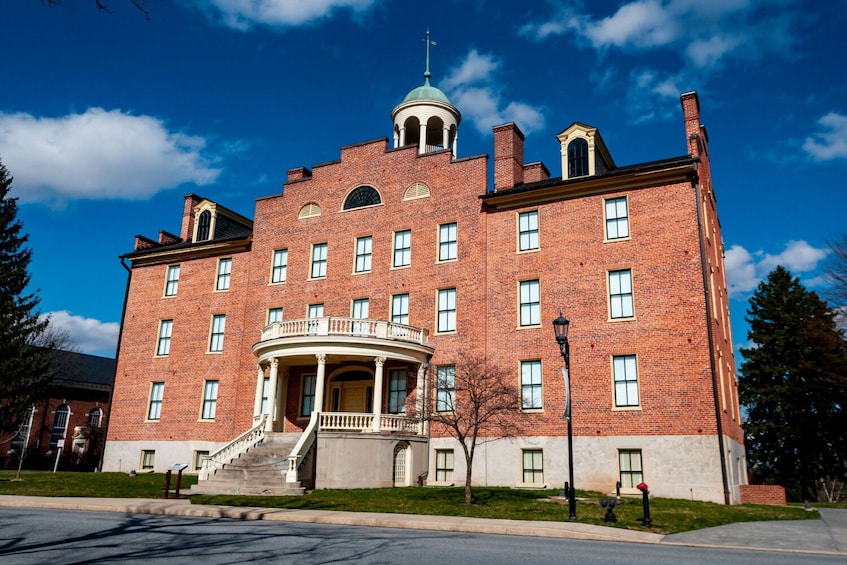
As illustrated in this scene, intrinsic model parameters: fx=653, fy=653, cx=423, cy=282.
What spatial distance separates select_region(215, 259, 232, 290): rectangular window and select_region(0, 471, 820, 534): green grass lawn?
1212 cm

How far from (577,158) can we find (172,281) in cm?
2346

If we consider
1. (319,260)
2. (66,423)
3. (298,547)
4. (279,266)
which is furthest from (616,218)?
(66,423)

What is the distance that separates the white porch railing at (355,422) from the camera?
2573cm

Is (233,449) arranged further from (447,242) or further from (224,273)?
(447,242)

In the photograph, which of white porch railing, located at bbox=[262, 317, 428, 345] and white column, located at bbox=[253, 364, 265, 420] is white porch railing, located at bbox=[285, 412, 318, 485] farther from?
white column, located at bbox=[253, 364, 265, 420]

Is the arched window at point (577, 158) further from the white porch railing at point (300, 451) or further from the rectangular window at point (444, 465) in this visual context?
the white porch railing at point (300, 451)

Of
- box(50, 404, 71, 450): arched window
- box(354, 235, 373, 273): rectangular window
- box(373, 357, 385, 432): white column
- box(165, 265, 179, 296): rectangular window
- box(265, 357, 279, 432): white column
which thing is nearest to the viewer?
box(373, 357, 385, 432): white column

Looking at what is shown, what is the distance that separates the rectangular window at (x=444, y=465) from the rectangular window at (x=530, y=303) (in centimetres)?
633

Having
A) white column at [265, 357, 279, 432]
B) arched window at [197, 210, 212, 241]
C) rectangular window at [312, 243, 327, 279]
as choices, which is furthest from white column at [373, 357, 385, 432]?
arched window at [197, 210, 212, 241]

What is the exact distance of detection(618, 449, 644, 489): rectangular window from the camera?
939 inches

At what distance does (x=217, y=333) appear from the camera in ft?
114

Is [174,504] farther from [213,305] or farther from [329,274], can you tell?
[213,305]

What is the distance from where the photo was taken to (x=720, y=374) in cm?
2575

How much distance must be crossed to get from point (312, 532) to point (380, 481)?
40.2 ft
